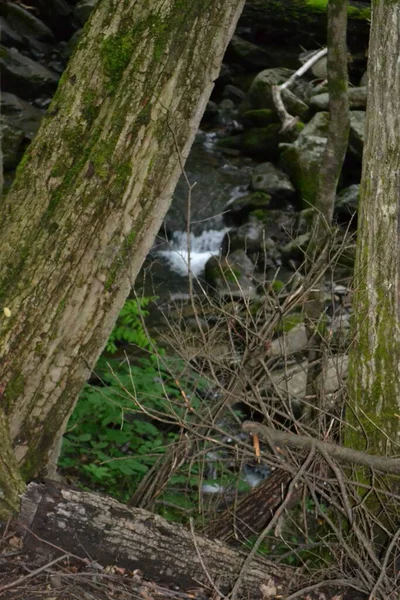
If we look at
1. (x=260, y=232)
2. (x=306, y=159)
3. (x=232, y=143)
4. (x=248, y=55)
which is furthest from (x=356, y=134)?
(x=248, y=55)

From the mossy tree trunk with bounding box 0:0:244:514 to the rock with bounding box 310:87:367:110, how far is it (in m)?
10.4

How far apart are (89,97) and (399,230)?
1.74 metres

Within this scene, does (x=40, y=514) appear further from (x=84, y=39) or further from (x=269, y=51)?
(x=269, y=51)

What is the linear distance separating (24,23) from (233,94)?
607 centimetres

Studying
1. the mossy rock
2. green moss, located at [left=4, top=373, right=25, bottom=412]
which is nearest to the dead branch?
green moss, located at [left=4, top=373, right=25, bottom=412]

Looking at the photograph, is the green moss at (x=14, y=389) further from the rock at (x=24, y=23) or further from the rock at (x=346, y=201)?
the rock at (x=24, y=23)

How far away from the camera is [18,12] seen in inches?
704

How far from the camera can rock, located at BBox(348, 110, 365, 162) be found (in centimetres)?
1200

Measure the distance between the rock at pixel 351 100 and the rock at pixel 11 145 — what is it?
558 centimetres

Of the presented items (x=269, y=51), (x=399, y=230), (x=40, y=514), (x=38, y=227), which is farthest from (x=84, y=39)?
(x=269, y=51)

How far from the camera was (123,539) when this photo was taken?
3133 millimetres

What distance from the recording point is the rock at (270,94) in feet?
45.3

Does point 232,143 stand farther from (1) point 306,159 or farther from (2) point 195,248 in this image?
(2) point 195,248

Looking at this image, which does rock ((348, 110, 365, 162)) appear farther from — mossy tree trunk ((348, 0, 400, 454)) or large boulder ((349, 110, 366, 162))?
mossy tree trunk ((348, 0, 400, 454))
